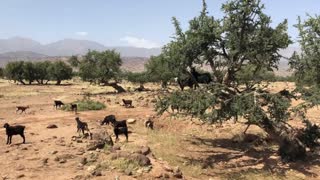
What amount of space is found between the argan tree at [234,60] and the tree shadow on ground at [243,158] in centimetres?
76

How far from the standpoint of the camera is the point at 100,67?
65.8 meters

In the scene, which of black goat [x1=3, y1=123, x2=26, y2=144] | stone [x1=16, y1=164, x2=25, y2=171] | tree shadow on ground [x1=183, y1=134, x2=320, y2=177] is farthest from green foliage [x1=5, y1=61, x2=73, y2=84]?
stone [x1=16, y1=164, x2=25, y2=171]

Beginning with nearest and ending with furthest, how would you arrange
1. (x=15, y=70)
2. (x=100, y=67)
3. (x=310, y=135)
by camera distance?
(x=310, y=135), (x=100, y=67), (x=15, y=70)

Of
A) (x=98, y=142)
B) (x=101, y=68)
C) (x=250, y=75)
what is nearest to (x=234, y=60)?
(x=250, y=75)

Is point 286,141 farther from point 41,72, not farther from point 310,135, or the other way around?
point 41,72

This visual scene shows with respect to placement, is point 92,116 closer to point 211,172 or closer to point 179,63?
point 179,63

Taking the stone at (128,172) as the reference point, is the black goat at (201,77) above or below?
above

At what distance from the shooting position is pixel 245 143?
25484 millimetres

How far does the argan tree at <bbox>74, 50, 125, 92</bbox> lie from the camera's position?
64875 mm

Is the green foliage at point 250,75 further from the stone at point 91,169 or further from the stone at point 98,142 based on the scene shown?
the stone at point 91,169

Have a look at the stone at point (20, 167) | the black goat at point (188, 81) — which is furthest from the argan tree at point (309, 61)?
the stone at point (20, 167)

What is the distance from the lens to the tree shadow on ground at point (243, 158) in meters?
20.3

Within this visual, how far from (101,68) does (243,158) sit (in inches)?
1786

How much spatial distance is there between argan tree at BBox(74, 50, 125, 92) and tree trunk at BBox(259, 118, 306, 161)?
44708mm
